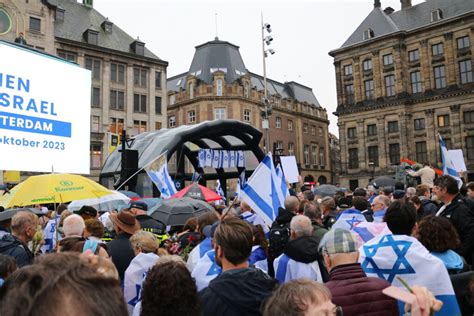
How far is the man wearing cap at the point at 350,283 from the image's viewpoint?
273 centimetres

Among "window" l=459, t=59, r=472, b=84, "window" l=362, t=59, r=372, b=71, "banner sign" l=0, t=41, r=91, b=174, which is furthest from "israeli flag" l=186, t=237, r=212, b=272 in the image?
"window" l=362, t=59, r=372, b=71

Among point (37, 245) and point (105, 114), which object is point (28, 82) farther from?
point (105, 114)

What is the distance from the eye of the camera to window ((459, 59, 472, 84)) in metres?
44.8

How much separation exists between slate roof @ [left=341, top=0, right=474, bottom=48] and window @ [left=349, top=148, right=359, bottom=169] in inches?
549

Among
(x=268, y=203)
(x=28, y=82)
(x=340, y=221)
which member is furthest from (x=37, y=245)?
(x=340, y=221)

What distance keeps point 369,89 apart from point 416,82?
18.2 ft

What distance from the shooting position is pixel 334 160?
254 feet

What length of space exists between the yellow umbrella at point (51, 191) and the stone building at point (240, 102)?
131ft

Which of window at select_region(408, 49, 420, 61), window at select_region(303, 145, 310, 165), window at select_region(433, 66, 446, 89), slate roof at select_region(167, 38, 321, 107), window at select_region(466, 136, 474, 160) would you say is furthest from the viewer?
window at select_region(303, 145, 310, 165)

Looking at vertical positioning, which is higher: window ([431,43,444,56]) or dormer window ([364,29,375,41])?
dormer window ([364,29,375,41])

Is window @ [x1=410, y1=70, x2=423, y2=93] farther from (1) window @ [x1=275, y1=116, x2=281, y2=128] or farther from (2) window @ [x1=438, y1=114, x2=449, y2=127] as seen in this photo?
(1) window @ [x1=275, y1=116, x2=281, y2=128]

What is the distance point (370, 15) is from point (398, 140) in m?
18.0

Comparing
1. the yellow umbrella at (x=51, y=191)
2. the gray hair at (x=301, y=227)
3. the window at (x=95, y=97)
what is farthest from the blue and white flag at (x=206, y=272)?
the window at (x=95, y=97)

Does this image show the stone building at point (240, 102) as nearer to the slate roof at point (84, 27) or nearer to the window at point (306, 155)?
the window at point (306, 155)
